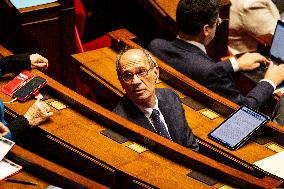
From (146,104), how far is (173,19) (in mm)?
1174

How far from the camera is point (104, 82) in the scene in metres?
2.67

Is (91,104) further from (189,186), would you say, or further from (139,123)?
(189,186)

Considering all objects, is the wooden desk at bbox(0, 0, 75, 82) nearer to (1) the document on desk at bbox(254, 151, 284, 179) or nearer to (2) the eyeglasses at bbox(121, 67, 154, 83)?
(2) the eyeglasses at bbox(121, 67, 154, 83)

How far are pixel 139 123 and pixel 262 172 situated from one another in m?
0.48

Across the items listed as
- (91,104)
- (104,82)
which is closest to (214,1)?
(104,82)

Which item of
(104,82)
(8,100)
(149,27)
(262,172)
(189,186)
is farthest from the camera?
(149,27)

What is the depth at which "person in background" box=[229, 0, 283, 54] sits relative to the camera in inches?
130

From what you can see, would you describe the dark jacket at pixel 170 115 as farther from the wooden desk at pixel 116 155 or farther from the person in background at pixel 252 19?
the person in background at pixel 252 19

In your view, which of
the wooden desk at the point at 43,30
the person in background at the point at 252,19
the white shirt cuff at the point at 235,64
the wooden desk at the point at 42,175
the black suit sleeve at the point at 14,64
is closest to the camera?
the wooden desk at the point at 42,175

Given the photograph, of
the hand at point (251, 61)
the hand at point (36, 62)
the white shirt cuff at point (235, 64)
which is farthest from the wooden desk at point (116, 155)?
the hand at point (251, 61)

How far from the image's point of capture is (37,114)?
218 cm

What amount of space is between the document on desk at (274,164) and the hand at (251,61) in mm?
705

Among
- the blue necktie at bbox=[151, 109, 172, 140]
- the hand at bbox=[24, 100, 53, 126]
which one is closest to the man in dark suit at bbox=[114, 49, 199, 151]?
the blue necktie at bbox=[151, 109, 172, 140]

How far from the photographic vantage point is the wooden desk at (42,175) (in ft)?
6.02
